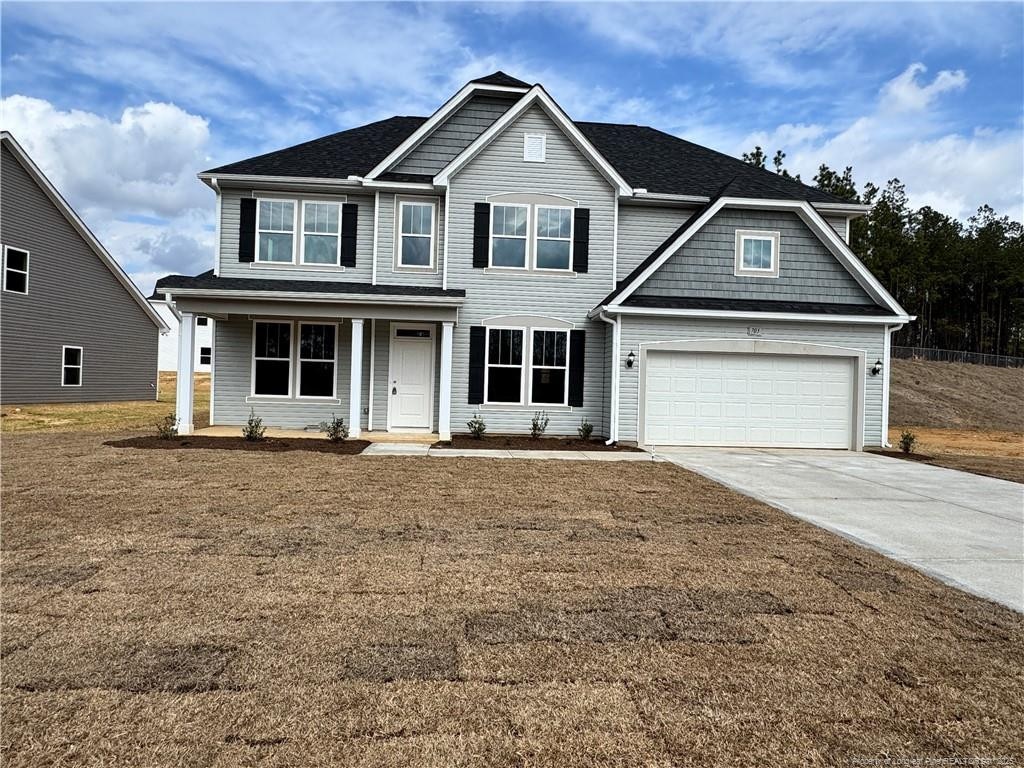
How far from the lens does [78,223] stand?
22.0 metres

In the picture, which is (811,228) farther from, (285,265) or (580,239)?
A: (285,265)

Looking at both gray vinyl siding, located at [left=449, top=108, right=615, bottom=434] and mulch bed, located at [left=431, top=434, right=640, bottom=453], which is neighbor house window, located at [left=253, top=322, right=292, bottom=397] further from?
mulch bed, located at [left=431, top=434, right=640, bottom=453]

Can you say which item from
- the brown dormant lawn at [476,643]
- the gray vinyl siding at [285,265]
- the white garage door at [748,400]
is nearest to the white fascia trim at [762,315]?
the white garage door at [748,400]

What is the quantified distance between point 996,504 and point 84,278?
26289 mm

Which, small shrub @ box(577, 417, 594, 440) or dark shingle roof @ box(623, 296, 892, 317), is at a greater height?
dark shingle roof @ box(623, 296, 892, 317)

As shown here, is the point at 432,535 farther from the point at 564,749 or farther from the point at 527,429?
the point at 527,429

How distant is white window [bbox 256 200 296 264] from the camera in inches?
597

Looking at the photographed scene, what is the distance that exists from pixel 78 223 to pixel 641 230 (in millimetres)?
19352

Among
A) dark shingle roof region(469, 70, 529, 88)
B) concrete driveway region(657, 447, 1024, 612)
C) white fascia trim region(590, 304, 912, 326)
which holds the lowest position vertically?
concrete driveway region(657, 447, 1024, 612)

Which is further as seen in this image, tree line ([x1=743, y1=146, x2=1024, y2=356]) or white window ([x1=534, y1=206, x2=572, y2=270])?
tree line ([x1=743, y1=146, x2=1024, y2=356])

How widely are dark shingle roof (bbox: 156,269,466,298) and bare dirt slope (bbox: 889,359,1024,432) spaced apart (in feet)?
65.8

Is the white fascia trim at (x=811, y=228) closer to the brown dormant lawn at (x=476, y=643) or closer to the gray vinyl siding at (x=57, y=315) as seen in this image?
the brown dormant lawn at (x=476, y=643)

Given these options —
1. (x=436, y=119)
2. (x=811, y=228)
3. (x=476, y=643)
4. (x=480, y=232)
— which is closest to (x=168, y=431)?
(x=480, y=232)

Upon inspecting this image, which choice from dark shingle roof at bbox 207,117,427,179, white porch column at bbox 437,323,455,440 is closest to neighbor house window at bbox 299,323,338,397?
white porch column at bbox 437,323,455,440
